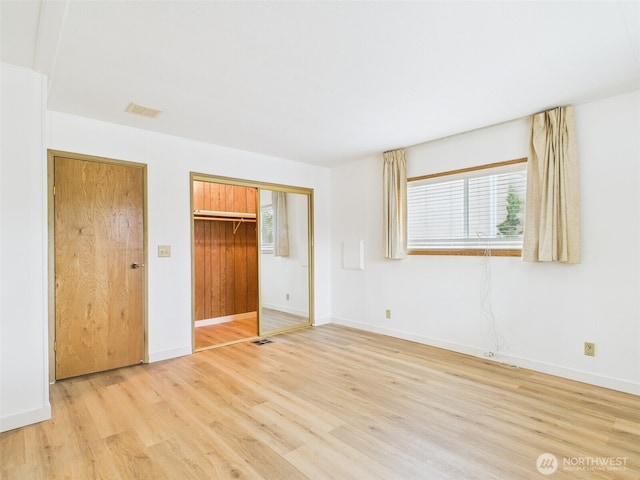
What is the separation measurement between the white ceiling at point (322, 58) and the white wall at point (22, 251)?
0.85 feet

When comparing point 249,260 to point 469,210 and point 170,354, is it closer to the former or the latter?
point 170,354

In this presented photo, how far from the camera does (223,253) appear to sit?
5.41 m

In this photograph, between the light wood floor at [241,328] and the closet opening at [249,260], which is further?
the closet opening at [249,260]

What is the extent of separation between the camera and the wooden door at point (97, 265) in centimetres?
309

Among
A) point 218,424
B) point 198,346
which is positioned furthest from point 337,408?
point 198,346

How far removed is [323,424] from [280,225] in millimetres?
3091

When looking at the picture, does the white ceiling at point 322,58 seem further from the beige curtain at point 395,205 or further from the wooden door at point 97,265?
the beige curtain at point 395,205

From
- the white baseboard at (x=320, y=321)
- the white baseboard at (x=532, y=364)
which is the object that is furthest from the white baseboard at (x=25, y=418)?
the white baseboard at (x=532, y=364)

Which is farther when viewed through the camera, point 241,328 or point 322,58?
point 241,328

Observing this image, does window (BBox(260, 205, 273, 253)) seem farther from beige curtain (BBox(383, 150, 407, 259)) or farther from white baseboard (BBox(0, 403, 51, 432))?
white baseboard (BBox(0, 403, 51, 432))

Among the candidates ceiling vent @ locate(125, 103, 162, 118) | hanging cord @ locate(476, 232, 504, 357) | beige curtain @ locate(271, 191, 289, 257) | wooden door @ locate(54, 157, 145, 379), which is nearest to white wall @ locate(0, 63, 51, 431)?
ceiling vent @ locate(125, 103, 162, 118)

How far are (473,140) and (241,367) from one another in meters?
3.51

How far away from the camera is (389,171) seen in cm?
444

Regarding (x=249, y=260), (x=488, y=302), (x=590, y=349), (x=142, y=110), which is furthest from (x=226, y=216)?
(x=590, y=349)
